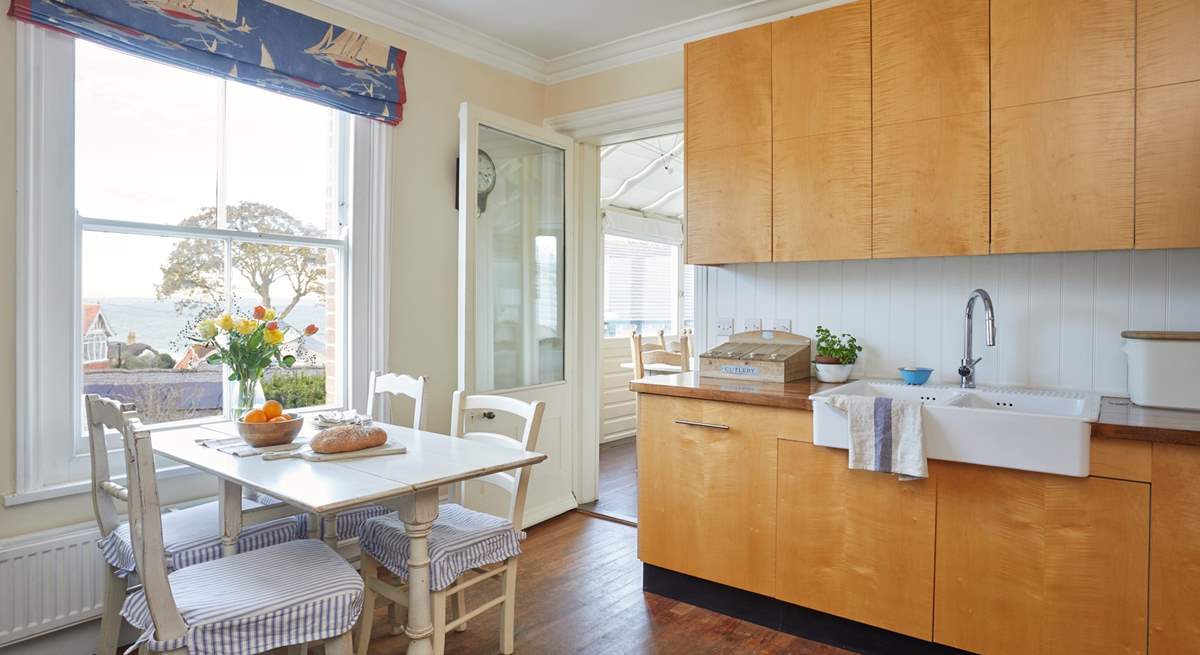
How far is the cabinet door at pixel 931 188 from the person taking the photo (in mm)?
2312

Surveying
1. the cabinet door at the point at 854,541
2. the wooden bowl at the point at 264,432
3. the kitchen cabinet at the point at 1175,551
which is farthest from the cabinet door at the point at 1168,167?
the wooden bowl at the point at 264,432

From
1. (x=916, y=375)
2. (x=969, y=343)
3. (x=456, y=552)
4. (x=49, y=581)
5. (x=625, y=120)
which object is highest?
(x=625, y=120)

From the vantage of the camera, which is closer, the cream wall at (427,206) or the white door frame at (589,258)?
the cream wall at (427,206)

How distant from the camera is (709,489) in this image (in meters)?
2.59

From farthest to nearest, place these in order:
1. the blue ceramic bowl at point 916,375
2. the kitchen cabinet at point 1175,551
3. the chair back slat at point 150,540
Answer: the blue ceramic bowl at point 916,375
the kitchen cabinet at point 1175,551
the chair back slat at point 150,540

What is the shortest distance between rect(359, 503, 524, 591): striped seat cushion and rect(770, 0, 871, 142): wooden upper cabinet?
6.01 ft

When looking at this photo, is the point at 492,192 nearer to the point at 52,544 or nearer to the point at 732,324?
the point at 732,324

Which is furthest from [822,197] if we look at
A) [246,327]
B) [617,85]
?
[246,327]

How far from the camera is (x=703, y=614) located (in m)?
2.62

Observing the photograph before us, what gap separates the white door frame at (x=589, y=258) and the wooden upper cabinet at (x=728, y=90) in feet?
2.38

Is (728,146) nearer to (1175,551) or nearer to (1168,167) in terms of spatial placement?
(1168,167)

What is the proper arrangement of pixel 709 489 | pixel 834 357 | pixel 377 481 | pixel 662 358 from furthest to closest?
pixel 662 358
pixel 834 357
pixel 709 489
pixel 377 481

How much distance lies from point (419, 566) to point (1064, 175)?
7.45ft

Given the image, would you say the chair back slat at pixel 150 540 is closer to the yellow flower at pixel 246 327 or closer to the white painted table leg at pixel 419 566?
the white painted table leg at pixel 419 566
